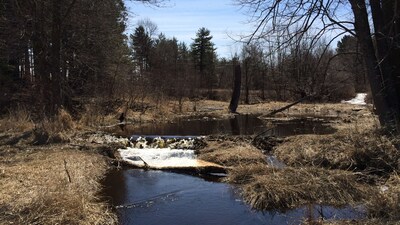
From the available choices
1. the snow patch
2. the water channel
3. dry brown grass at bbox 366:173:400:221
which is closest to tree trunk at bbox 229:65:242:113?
the snow patch

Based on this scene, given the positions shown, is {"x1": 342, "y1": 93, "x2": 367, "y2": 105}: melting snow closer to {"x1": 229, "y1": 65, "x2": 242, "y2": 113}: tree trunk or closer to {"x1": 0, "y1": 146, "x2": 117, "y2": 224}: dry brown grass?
{"x1": 229, "y1": 65, "x2": 242, "y2": 113}: tree trunk

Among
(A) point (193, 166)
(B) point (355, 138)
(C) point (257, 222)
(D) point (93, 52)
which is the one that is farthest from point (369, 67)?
(D) point (93, 52)

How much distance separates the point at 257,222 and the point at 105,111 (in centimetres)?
1962

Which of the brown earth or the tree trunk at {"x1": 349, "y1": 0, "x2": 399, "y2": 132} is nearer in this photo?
the brown earth

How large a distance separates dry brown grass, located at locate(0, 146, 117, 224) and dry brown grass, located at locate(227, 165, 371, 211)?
297 cm

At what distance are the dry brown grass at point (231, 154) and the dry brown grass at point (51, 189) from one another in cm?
320

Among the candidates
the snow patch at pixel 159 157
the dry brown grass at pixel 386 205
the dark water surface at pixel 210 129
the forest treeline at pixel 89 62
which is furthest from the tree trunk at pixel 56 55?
the dry brown grass at pixel 386 205

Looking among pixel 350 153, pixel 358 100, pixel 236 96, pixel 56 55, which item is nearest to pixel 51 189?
pixel 350 153

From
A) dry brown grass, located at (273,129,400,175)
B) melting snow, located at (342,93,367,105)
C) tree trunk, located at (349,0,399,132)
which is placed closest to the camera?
dry brown grass, located at (273,129,400,175)

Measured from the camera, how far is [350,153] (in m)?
10.8

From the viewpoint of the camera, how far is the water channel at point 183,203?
7488 mm

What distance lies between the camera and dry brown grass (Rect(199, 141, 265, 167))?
1193cm

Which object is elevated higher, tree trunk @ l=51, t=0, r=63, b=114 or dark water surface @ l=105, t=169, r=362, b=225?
tree trunk @ l=51, t=0, r=63, b=114

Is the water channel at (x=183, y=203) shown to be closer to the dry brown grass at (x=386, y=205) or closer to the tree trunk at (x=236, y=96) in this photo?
the dry brown grass at (x=386, y=205)
